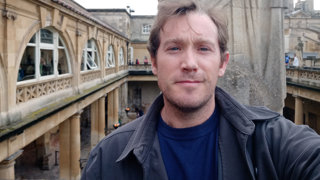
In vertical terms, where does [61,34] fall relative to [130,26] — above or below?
below

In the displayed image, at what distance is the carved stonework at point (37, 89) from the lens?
730cm

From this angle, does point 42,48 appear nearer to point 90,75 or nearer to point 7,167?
point 7,167

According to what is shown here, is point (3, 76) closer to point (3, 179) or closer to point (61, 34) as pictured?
point (3, 179)

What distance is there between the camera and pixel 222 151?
1411 mm

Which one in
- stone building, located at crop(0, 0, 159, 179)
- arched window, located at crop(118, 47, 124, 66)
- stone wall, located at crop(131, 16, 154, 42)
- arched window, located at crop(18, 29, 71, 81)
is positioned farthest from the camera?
stone wall, located at crop(131, 16, 154, 42)

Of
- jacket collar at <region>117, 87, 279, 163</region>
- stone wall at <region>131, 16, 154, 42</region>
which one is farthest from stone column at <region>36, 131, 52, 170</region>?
stone wall at <region>131, 16, 154, 42</region>

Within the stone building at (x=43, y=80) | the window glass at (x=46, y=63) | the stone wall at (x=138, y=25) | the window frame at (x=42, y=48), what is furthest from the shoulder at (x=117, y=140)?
the stone wall at (x=138, y=25)

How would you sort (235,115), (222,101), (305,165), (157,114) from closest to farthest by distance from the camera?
1. (305,165)
2. (235,115)
3. (222,101)
4. (157,114)

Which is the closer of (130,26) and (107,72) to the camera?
(107,72)

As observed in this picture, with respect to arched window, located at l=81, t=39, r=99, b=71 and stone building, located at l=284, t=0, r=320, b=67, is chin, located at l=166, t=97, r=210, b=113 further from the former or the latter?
stone building, located at l=284, t=0, r=320, b=67

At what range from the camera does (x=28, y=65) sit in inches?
322

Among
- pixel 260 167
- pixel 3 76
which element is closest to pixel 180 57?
pixel 260 167

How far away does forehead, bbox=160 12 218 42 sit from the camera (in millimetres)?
1581

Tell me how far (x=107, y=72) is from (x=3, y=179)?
13680 millimetres
